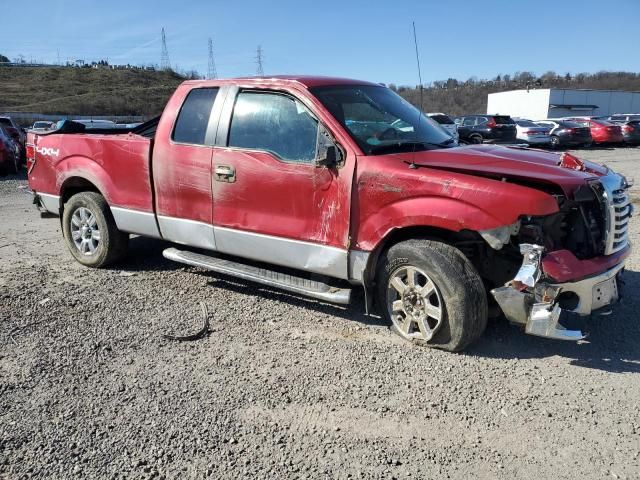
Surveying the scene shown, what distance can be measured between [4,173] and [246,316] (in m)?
13.5

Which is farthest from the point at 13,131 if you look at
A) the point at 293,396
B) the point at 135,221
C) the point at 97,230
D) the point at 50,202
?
the point at 293,396

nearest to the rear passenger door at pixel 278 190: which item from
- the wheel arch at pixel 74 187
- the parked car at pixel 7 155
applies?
the wheel arch at pixel 74 187

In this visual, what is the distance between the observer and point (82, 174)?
19.4ft

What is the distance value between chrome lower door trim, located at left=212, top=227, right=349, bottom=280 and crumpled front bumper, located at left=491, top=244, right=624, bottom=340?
4.03 feet

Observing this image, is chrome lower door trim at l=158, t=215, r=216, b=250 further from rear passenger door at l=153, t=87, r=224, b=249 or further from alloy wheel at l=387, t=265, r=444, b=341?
alloy wheel at l=387, t=265, r=444, b=341

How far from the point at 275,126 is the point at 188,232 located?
4.47 feet

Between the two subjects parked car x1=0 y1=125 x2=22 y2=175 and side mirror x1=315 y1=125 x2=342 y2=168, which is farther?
parked car x1=0 y1=125 x2=22 y2=175

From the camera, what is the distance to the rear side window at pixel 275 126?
14.6ft

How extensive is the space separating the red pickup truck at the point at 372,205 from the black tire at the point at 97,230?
13cm

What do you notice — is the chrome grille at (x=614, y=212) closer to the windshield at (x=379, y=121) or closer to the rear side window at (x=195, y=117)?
the windshield at (x=379, y=121)

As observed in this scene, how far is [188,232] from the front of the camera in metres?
5.23

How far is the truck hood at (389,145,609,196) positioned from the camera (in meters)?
3.63

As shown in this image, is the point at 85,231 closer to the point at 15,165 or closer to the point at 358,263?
the point at 358,263

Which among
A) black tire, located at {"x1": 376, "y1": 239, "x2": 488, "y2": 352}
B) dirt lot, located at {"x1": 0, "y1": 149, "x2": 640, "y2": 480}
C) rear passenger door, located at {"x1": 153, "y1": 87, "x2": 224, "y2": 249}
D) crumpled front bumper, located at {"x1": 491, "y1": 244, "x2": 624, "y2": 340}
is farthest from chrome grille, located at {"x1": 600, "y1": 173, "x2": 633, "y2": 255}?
rear passenger door, located at {"x1": 153, "y1": 87, "x2": 224, "y2": 249}
